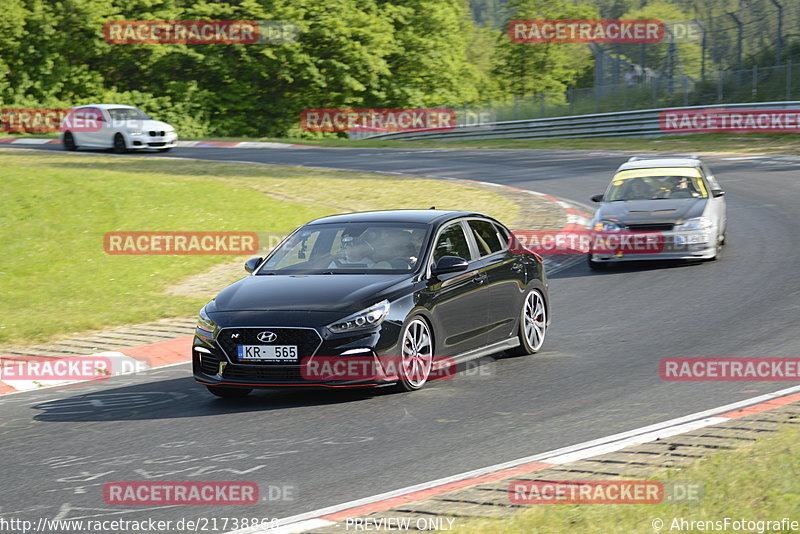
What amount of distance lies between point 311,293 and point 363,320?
1.91ft

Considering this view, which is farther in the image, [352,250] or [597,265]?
[597,265]

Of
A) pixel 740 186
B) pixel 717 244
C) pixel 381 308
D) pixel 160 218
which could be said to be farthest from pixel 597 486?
pixel 740 186

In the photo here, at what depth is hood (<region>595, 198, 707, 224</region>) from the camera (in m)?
16.2

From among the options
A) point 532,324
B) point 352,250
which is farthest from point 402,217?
point 532,324

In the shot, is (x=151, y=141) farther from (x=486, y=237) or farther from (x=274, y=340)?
(x=274, y=340)

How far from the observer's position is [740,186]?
25953 mm

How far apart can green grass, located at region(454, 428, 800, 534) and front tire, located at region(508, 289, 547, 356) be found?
451cm

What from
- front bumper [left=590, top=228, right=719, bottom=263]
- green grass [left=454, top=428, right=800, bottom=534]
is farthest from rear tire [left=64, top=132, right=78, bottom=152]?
green grass [left=454, top=428, right=800, bottom=534]

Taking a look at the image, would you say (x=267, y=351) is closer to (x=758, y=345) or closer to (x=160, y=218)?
(x=758, y=345)

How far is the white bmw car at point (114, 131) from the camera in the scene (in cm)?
3406

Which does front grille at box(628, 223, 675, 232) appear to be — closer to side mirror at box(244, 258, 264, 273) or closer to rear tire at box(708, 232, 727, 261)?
rear tire at box(708, 232, 727, 261)

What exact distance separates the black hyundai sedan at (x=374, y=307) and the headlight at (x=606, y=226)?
217 inches

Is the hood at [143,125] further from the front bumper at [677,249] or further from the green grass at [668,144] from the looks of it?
the front bumper at [677,249]

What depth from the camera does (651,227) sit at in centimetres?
1623
